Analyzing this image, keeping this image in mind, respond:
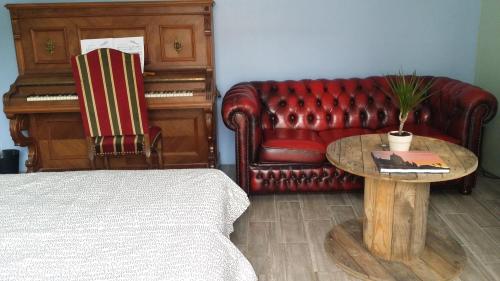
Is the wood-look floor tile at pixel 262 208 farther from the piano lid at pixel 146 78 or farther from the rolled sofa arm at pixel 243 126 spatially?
the piano lid at pixel 146 78

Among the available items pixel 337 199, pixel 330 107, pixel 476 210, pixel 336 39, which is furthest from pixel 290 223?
pixel 336 39

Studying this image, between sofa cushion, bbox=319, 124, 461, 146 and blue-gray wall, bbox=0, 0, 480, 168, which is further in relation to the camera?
blue-gray wall, bbox=0, 0, 480, 168

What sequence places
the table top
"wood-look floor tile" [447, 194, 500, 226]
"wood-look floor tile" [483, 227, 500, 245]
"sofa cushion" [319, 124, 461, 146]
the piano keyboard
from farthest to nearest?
1. the piano keyboard
2. "sofa cushion" [319, 124, 461, 146]
3. "wood-look floor tile" [447, 194, 500, 226]
4. "wood-look floor tile" [483, 227, 500, 245]
5. the table top

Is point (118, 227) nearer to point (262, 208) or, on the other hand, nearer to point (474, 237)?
point (262, 208)

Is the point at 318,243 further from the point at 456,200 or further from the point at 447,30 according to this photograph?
the point at 447,30

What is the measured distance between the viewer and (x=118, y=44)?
11.3 feet

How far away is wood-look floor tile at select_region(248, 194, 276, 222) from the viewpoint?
290cm

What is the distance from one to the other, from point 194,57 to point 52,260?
242 cm

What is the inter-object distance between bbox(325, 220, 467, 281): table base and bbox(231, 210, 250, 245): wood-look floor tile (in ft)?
1.59

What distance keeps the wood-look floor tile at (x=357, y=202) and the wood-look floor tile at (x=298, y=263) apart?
0.59m

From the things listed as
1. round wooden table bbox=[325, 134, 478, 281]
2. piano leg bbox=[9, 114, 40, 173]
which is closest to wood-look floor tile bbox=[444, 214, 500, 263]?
round wooden table bbox=[325, 134, 478, 281]

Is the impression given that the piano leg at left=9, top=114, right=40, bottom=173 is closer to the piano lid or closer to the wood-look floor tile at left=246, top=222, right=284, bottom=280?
the piano lid

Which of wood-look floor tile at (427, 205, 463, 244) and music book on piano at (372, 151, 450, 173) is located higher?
music book on piano at (372, 151, 450, 173)

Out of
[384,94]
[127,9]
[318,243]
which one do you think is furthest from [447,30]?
[127,9]
